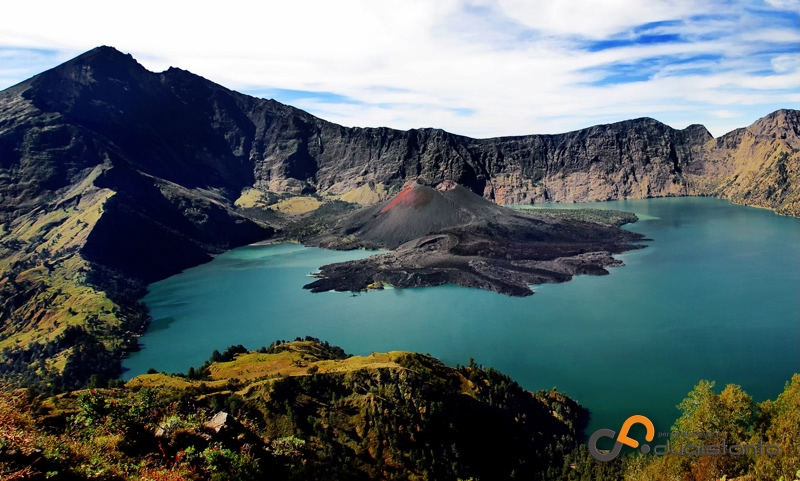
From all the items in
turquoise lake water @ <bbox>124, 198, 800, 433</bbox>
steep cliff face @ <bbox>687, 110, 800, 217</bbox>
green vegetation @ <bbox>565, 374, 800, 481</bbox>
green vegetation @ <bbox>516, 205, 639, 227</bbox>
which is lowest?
turquoise lake water @ <bbox>124, 198, 800, 433</bbox>

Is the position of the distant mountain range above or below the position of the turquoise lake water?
above

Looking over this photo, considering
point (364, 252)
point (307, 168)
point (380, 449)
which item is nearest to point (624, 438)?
point (380, 449)

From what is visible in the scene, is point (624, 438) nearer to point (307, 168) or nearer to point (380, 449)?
point (380, 449)

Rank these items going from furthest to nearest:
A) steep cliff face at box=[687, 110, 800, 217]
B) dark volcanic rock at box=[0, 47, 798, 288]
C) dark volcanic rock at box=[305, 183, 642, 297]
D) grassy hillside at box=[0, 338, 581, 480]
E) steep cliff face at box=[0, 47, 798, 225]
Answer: steep cliff face at box=[0, 47, 798, 225] < steep cliff face at box=[687, 110, 800, 217] < dark volcanic rock at box=[0, 47, 798, 288] < dark volcanic rock at box=[305, 183, 642, 297] < grassy hillside at box=[0, 338, 581, 480]

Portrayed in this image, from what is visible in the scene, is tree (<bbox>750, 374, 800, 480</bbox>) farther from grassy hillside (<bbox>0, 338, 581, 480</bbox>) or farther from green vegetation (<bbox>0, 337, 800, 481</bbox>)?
grassy hillside (<bbox>0, 338, 581, 480</bbox>)

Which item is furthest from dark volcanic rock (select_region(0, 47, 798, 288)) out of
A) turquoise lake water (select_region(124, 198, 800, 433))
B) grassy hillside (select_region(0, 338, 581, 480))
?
grassy hillside (select_region(0, 338, 581, 480))

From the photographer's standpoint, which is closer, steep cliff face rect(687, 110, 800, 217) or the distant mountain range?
the distant mountain range
